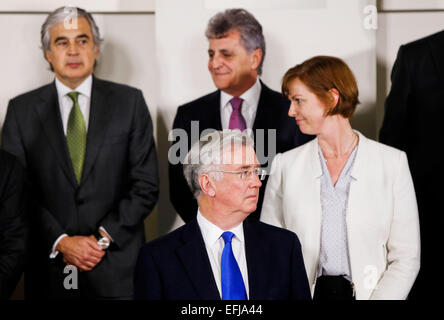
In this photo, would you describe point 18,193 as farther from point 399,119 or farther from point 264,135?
point 399,119

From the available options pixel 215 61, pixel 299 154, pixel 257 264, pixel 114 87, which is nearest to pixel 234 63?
pixel 215 61

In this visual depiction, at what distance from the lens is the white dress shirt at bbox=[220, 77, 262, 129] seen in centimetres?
362

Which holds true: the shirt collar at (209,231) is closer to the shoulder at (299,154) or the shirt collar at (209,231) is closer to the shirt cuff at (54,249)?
the shoulder at (299,154)

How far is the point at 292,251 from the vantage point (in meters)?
2.57

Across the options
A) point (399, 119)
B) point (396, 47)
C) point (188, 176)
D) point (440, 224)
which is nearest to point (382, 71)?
point (396, 47)

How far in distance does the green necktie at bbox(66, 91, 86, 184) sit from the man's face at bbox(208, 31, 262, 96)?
0.72 meters

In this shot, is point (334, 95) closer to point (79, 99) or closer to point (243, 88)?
point (243, 88)

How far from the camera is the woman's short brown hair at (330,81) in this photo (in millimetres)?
3039

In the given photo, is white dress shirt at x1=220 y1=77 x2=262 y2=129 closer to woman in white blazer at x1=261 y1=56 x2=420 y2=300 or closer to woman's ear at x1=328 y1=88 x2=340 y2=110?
woman in white blazer at x1=261 y1=56 x2=420 y2=300

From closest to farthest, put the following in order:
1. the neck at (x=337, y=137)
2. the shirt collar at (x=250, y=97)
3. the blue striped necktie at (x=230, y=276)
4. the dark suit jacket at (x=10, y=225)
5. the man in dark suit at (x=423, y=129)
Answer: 1. the blue striped necktie at (x=230, y=276)
2. the neck at (x=337, y=137)
3. the dark suit jacket at (x=10, y=225)
4. the man in dark suit at (x=423, y=129)
5. the shirt collar at (x=250, y=97)

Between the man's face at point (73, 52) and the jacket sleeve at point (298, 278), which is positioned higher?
the man's face at point (73, 52)

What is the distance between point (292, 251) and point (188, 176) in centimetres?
47

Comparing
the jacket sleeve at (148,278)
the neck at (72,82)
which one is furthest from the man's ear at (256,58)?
the jacket sleeve at (148,278)

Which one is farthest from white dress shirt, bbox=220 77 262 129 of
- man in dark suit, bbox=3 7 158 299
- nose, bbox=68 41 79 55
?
nose, bbox=68 41 79 55
